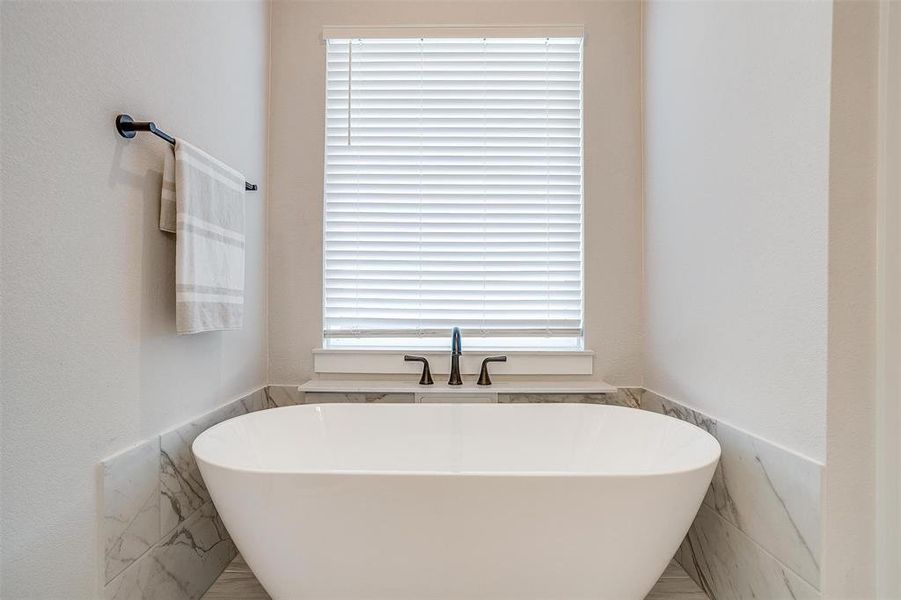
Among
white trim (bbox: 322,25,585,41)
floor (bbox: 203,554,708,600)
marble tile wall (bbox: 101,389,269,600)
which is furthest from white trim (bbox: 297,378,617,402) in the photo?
white trim (bbox: 322,25,585,41)

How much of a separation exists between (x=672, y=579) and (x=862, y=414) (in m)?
0.92

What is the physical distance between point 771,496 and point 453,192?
5.19ft

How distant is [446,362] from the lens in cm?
213

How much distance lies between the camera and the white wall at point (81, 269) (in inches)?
35.8

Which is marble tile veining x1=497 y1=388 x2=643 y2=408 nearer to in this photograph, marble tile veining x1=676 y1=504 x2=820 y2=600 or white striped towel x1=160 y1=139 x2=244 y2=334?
marble tile veining x1=676 y1=504 x2=820 y2=600

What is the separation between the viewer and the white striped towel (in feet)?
4.35

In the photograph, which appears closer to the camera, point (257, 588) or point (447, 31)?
point (257, 588)

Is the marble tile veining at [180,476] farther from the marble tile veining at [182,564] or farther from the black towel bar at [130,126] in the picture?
the black towel bar at [130,126]

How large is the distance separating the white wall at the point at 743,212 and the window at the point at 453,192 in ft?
1.36

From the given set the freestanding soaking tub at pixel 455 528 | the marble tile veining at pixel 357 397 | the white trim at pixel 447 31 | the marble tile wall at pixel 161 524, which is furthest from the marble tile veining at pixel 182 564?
the white trim at pixel 447 31

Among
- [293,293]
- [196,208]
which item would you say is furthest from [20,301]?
[293,293]

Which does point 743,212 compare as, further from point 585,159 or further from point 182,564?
point 182,564

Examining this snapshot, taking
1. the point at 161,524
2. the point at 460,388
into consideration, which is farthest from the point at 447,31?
the point at 161,524

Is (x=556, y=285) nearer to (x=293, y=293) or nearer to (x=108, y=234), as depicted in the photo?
(x=293, y=293)
